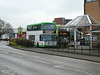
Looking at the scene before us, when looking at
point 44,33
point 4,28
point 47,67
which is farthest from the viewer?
point 4,28

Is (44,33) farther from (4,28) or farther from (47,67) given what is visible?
(4,28)

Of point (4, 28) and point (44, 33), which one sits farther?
point (4, 28)

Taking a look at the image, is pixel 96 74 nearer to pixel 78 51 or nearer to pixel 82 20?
pixel 78 51

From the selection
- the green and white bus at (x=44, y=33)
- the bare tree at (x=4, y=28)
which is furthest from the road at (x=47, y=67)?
the bare tree at (x=4, y=28)

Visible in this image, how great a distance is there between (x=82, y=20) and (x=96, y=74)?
1944cm

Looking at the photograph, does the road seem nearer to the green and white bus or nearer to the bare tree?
the green and white bus

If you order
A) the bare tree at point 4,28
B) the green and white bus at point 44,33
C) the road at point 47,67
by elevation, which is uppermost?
the bare tree at point 4,28

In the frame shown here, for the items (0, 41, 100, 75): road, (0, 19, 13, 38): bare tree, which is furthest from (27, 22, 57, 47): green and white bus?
(0, 19, 13, 38): bare tree

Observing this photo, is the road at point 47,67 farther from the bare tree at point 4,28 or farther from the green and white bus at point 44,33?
the bare tree at point 4,28

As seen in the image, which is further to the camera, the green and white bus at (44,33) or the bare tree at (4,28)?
the bare tree at (4,28)

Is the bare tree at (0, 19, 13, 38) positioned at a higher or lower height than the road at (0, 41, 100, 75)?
higher

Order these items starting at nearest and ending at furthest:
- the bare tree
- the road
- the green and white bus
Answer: the road < the green and white bus < the bare tree

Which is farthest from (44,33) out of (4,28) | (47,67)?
(4,28)

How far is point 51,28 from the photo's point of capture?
96.0ft
